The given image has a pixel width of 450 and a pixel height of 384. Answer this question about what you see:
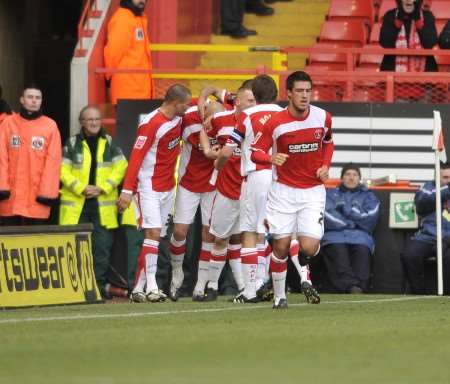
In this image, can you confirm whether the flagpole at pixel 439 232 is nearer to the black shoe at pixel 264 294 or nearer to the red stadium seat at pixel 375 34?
the black shoe at pixel 264 294

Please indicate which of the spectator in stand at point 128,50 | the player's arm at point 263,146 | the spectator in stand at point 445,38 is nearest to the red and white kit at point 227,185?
the player's arm at point 263,146

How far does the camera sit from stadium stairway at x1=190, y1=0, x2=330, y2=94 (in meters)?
23.4

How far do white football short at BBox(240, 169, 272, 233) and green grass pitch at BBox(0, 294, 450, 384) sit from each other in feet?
4.02

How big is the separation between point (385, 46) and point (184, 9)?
3485mm

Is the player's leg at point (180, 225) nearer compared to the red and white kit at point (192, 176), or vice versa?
the red and white kit at point (192, 176)

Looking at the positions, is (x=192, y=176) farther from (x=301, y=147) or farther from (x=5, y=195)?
(x=301, y=147)

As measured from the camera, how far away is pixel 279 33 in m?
24.4

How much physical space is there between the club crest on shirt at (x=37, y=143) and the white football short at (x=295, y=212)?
14.1 ft

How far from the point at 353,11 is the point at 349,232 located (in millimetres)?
6013

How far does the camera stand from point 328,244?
18984mm

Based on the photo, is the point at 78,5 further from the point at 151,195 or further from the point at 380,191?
the point at 151,195

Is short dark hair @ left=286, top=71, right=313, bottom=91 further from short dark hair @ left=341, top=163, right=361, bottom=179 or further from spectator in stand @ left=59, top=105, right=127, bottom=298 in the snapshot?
short dark hair @ left=341, top=163, right=361, bottom=179

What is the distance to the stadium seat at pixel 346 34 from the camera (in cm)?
2375

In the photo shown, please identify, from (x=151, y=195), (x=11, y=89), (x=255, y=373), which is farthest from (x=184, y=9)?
(x=255, y=373)
